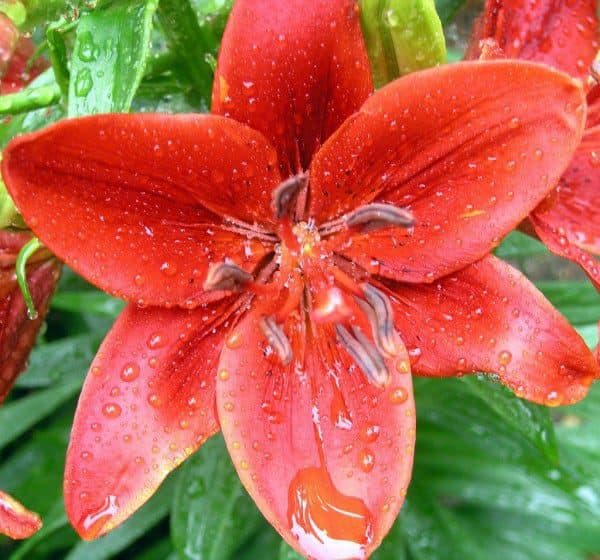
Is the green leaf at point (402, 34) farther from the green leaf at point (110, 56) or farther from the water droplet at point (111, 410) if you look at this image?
the water droplet at point (111, 410)

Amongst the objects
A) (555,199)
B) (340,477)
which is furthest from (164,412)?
(555,199)

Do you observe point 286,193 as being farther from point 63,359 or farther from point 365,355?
point 63,359

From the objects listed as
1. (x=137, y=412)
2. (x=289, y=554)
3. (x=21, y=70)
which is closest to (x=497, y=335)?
(x=137, y=412)

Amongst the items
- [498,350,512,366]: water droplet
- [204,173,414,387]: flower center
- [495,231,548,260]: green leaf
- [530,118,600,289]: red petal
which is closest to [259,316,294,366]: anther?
[204,173,414,387]: flower center

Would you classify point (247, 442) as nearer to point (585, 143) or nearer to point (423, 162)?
point (423, 162)

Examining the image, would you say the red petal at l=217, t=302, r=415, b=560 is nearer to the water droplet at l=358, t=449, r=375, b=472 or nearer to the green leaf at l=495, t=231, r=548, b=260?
the water droplet at l=358, t=449, r=375, b=472

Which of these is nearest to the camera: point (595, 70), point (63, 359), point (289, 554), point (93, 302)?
point (595, 70)

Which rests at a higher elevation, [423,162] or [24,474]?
[423,162]
